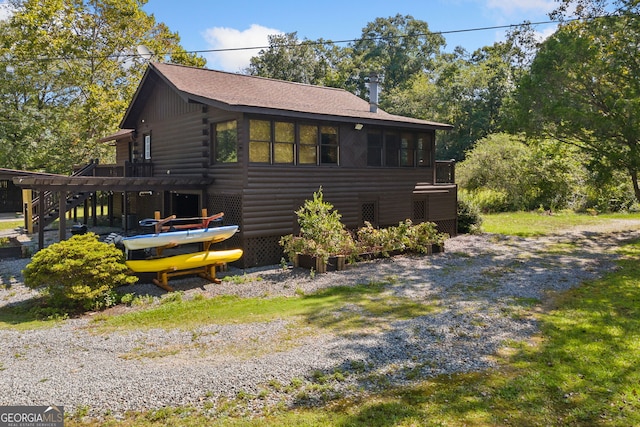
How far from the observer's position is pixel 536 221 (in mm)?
23234

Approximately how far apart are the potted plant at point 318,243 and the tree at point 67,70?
71.6 feet

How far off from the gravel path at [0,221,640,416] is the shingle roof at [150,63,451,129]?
5.44 metres

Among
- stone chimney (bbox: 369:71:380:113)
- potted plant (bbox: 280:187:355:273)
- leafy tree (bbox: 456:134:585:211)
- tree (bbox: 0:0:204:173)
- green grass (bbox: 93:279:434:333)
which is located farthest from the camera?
tree (bbox: 0:0:204:173)

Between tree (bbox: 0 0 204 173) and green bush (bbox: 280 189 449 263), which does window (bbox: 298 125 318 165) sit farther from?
tree (bbox: 0 0 204 173)

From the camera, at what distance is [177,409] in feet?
16.0

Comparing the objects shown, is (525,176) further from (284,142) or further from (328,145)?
(284,142)

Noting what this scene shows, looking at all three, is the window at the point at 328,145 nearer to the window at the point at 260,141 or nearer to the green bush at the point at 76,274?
the window at the point at 260,141

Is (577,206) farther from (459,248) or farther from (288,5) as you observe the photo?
(288,5)

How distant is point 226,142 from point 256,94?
9.79 ft

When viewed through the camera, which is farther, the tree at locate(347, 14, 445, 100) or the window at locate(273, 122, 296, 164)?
the tree at locate(347, 14, 445, 100)

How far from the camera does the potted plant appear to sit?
12.4 m

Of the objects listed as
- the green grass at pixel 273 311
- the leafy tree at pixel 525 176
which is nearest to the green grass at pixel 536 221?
the leafy tree at pixel 525 176

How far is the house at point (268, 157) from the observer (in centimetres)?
1334

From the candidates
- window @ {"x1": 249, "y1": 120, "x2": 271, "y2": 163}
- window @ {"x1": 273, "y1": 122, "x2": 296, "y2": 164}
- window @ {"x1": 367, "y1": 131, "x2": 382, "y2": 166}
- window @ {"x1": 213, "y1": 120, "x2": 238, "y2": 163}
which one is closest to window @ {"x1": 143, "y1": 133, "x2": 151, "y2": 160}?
window @ {"x1": 213, "y1": 120, "x2": 238, "y2": 163}
